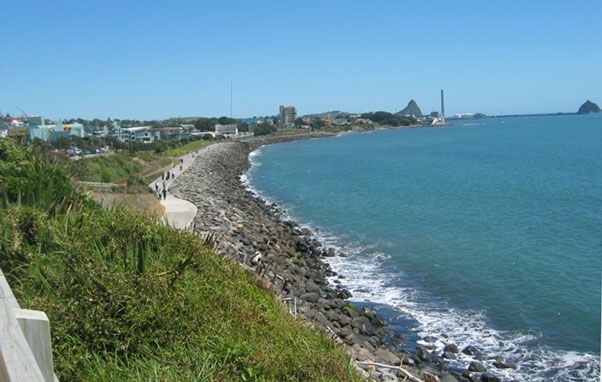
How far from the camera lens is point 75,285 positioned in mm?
5633

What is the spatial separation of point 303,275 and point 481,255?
686 centimetres

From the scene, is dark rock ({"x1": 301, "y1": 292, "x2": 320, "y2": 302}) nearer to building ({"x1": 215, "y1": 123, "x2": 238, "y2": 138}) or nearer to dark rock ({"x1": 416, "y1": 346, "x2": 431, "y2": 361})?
dark rock ({"x1": 416, "y1": 346, "x2": 431, "y2": 361})

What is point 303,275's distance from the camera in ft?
56.3

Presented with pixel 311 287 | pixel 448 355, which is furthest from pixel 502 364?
pixel 311 287

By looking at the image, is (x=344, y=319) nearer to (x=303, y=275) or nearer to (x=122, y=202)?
(x=303, y=275)

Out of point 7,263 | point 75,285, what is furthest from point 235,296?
point 7,263

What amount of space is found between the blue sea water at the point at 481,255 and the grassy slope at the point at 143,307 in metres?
6.81

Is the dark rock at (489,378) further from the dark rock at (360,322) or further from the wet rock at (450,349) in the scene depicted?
the dark rock at (360,322)

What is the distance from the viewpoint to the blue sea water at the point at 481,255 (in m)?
13.1

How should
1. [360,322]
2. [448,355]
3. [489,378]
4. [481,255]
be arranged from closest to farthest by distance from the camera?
[489,378] < [448,355] < [360,322] < [481,255]

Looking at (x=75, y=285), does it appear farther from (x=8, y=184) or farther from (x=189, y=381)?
(x=8, y=184)

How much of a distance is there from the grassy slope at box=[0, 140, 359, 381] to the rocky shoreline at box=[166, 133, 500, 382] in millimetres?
2332

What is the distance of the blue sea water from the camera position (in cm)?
1313

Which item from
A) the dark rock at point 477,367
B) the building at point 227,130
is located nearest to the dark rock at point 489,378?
the dark rock at point 477,367
